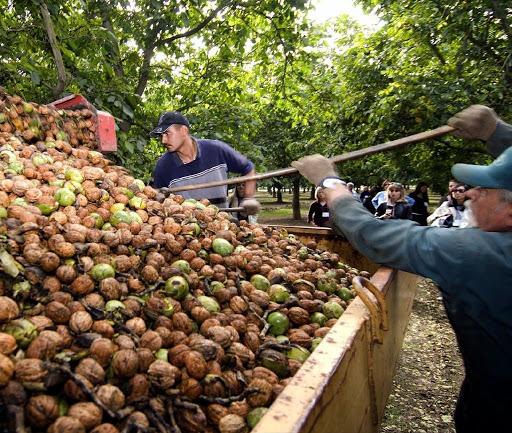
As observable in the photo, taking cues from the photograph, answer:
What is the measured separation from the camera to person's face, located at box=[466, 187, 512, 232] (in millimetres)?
1820

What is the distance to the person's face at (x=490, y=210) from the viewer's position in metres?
1.82

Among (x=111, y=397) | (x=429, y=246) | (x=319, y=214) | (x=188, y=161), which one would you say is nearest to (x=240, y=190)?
(x=188, y=161)

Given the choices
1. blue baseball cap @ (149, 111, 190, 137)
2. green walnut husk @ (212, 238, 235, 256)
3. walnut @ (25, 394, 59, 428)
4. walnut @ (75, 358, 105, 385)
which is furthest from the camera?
blue baseball cap @ (149, 111, 190, 137)

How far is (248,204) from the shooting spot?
13.1 ft

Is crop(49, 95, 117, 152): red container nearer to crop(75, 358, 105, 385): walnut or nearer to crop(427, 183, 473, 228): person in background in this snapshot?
crop(75, 358, 105, 385): walnut

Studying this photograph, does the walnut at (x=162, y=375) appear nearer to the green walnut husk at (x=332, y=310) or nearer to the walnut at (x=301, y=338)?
the walnut at (x=301, y=338)

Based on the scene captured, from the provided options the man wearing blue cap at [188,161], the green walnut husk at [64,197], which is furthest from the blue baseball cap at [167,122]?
the green walnut husk at [64,197]

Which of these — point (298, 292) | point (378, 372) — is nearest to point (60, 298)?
point (298, 292)

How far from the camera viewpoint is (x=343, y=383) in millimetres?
1602

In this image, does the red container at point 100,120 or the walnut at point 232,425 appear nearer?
the walnut at point 232,425

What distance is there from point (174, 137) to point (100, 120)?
2.63ft

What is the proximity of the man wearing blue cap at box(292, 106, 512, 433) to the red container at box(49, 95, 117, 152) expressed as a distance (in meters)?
2.98

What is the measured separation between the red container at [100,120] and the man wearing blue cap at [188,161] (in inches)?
18.5

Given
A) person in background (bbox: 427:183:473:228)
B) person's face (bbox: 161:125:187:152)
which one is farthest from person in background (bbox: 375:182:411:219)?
person's face (bbox: 161:125:187:152)
